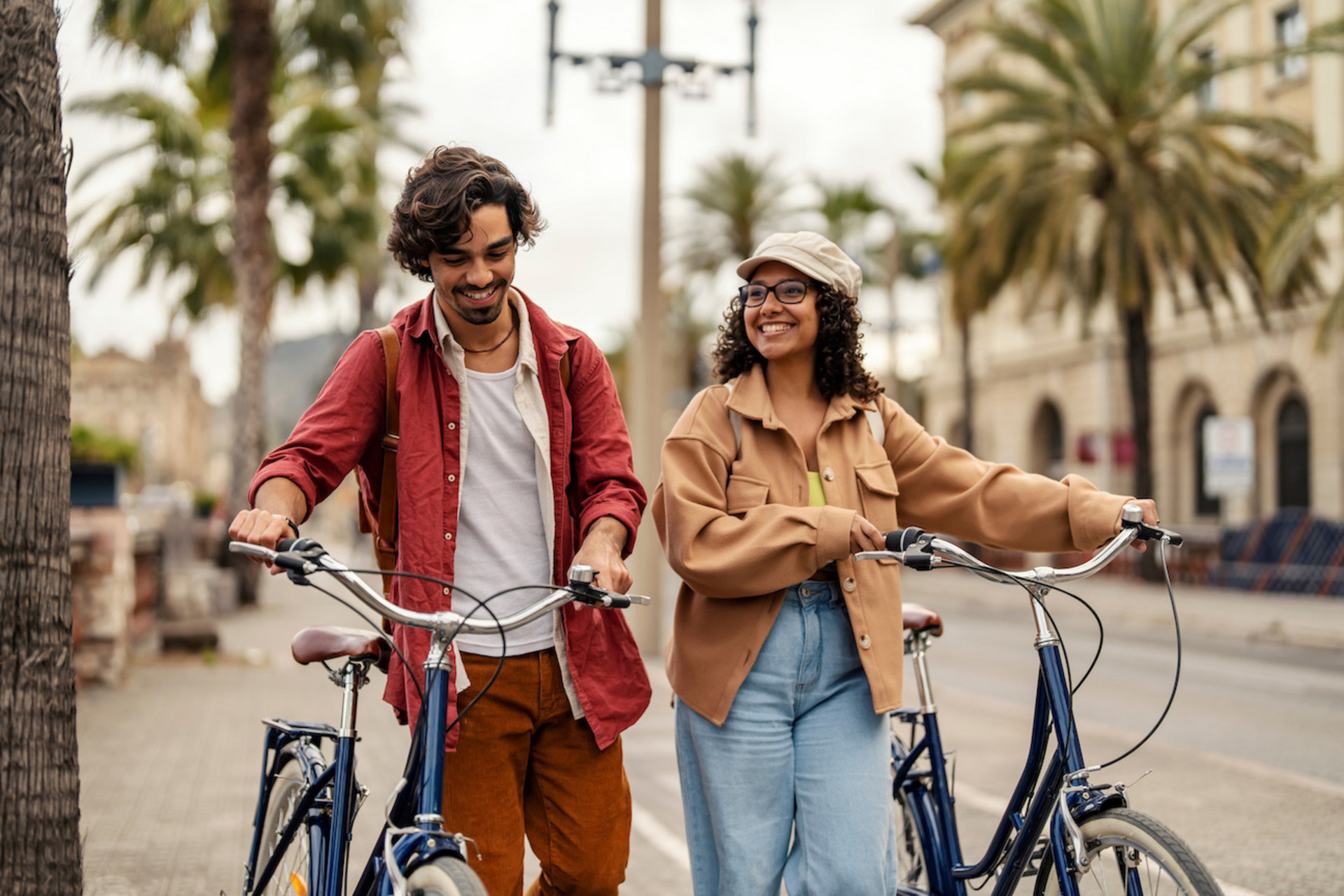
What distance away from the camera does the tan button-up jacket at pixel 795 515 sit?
297 centimetres

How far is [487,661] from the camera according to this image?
290 centimetres

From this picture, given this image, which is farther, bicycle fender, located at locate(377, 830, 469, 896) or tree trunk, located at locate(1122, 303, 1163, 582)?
tree trunk, located at locate(1122, 303, 1163, 582)

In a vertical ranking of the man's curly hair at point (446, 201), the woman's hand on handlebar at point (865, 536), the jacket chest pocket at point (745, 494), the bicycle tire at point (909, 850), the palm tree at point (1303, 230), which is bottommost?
the bicycle tire at point (909, 850)

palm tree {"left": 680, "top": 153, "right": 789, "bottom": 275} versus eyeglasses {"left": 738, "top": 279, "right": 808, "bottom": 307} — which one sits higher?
palm tree {"left": 680, "top": 153, "right": 789, "bottom": 275}

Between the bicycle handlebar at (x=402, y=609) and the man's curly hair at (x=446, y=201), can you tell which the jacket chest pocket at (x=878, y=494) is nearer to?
the bicycle handlebar at (x=402, y=609)

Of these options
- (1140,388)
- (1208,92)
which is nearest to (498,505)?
(1140,388)

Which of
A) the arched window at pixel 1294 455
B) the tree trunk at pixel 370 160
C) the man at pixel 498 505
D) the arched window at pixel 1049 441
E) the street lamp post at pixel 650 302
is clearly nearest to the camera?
the man at pixel 498 505

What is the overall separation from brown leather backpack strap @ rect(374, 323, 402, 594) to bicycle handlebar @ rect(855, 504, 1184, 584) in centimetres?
103

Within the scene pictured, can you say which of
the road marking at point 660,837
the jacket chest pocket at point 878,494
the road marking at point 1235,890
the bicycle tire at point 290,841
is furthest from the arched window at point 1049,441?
the bicycle tire at point 290,841

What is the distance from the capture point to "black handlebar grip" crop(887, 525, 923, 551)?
107 inches

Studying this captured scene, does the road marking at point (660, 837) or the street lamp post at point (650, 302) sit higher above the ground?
the street lamp post at point (650, 302)

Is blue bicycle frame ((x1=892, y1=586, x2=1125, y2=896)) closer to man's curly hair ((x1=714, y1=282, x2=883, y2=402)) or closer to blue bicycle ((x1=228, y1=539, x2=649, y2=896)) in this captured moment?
man's curly hair ((x1=714, y1=282, x2=883, y2=402))

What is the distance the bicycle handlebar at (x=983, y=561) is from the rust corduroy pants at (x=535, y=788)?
758mm

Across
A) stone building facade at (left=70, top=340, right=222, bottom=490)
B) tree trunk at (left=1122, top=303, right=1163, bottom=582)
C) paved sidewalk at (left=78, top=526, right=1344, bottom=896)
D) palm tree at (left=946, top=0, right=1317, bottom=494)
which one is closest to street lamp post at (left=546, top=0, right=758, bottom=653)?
paved sidewalk at (left=78, top=526, right=1344, bottom=896)
